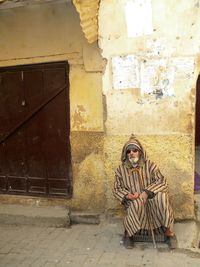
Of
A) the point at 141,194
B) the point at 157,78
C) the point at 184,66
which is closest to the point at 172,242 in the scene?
the point at 141,194

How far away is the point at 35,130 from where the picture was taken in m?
5.87

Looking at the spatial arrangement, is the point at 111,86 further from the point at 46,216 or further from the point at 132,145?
the point at 46,216

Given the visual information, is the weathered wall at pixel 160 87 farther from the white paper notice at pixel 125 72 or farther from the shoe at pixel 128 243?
the shoe at pixel 128 243

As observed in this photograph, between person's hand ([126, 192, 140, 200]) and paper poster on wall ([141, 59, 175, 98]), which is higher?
paper poster on wall ([141, 59, 175, 98])

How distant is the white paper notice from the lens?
16.1 feet

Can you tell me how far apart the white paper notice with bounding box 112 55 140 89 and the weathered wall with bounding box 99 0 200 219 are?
0.01 meters

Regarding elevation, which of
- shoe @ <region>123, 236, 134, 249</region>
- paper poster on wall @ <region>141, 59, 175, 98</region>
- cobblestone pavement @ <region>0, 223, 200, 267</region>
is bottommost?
cobblestone pavement @ <region>0, 223, 200, 267</region>

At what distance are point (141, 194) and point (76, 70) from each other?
6.56ft

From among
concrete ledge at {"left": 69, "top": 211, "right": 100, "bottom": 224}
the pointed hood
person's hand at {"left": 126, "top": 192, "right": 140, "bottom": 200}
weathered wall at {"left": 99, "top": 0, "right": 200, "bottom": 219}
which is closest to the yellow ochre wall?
weathered wall at {"left": 99, "top": 0, "right": 200, "bottom": 219}

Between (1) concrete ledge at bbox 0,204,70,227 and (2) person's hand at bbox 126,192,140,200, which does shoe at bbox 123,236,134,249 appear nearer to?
(2) person's hand at bbox 126,192,140,200

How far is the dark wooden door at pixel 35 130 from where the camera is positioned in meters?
5.69

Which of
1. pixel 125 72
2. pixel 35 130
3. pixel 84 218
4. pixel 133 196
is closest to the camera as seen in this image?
pixel 133 196

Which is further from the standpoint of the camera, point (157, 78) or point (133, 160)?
point (157, 78)

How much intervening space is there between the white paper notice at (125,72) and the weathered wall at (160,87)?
13 millimetres
